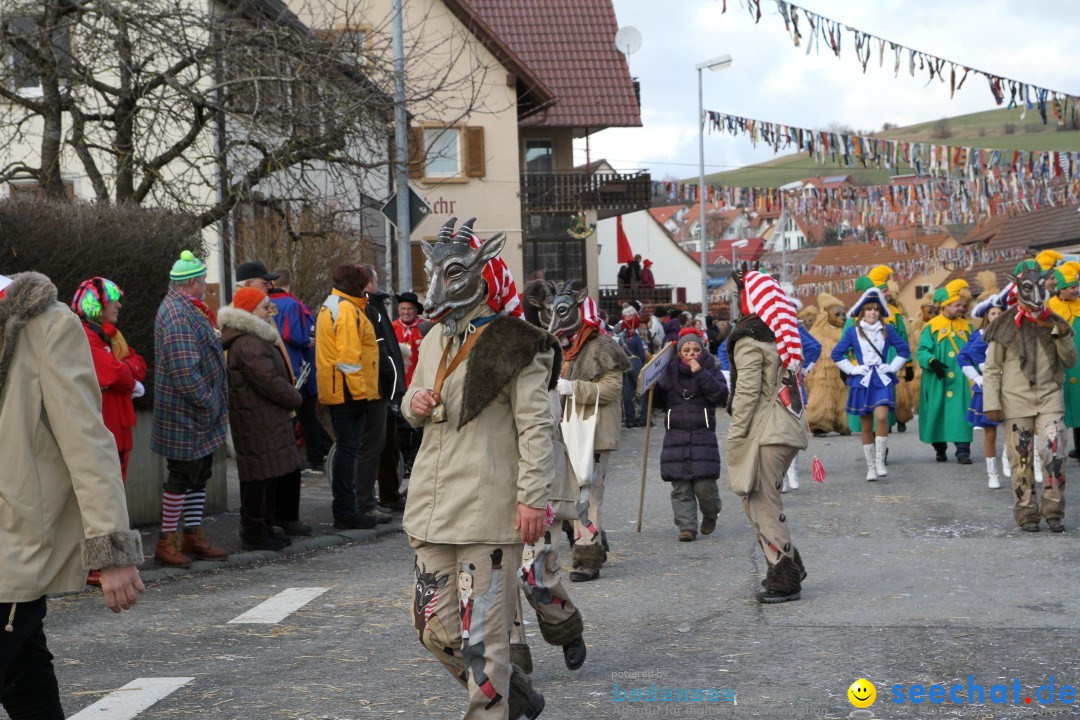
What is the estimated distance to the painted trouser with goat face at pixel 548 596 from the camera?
6.52 metres

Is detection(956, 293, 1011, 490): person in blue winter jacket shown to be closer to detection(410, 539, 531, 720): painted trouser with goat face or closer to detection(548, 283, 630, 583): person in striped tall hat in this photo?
detection(548, 283, 630, 583): person in striped tall hat

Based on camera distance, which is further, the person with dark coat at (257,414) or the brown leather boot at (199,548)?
the person with dark coat at (257,414)

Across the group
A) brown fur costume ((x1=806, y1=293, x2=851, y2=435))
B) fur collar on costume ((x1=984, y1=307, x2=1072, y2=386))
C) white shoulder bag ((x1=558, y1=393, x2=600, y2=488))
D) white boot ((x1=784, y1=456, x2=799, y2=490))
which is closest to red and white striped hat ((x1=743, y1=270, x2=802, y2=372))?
white shoulder bag ((x1=558, y1=393, x2=600, y2=488))

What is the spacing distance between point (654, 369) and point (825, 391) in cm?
1041

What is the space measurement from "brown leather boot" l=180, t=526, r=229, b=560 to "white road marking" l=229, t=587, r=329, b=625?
115 cm

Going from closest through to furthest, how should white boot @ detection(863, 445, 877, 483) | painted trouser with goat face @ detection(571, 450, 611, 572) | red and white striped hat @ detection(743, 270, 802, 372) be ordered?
1. red and white striped hat @ detection(743, 270, 802, 372)
2. painted trouser with goat face @ detection(571, 450, 611, 572)
3. white boot @ detection(863, 445, 877, 483)

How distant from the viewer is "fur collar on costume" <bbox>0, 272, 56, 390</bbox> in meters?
4.25

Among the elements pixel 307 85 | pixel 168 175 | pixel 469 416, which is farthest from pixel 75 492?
pixel 168 175

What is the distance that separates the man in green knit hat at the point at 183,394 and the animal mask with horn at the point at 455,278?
4.39m

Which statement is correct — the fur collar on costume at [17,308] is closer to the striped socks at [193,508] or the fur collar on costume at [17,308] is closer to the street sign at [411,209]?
the striped socks at [193,508]

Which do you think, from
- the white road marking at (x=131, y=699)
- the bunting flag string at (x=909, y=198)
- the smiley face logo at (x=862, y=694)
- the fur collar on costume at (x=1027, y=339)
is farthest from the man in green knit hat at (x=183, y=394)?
the bunting flag string at (x=909, y=198)

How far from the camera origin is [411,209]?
720 inches

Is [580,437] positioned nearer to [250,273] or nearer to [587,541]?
[587,541]

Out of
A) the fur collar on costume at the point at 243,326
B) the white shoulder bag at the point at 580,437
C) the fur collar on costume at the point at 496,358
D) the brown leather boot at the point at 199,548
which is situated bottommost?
the brown leather boot at the point at 199,548
